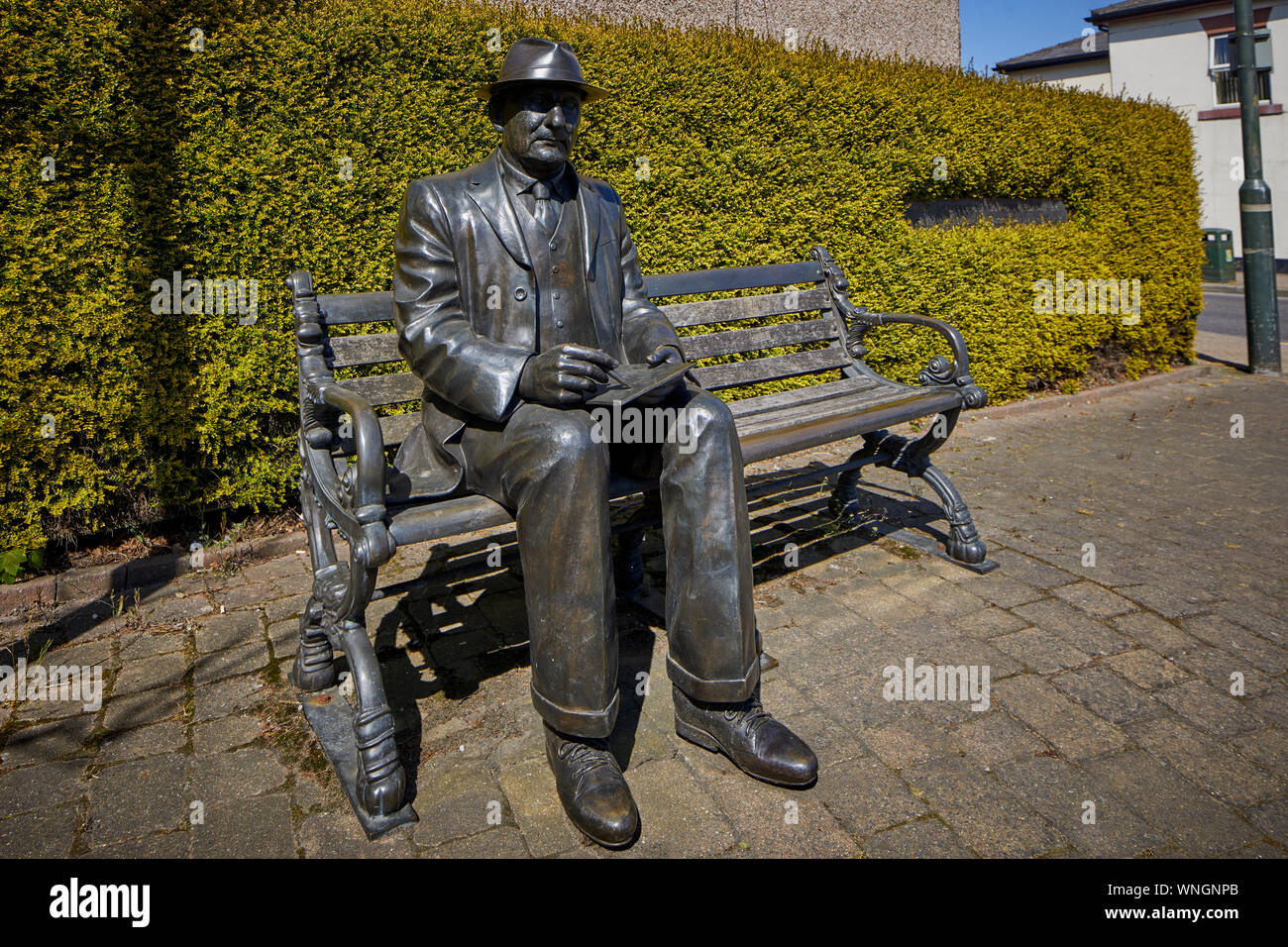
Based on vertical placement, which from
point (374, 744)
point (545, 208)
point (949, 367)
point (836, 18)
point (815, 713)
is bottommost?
point (815, 713)

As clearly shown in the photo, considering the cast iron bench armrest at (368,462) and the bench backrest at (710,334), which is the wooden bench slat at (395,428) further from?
the cast iron bench armrest at (368,462)

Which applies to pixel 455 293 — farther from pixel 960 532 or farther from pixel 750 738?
pixel 960 532

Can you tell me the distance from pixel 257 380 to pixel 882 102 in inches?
195

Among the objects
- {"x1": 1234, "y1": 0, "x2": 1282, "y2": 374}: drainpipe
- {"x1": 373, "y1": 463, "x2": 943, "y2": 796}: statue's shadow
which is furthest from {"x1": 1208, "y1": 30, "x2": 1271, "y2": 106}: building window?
{"x1": 373, "y1": 463, "x2": 943, "y2": 796}: statue's shadow

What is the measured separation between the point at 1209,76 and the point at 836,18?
15794 mm

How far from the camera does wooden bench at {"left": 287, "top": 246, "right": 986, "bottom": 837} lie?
8.25 feet

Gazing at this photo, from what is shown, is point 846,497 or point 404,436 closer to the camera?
point 404,436

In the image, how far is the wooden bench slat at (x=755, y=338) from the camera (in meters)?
4.14

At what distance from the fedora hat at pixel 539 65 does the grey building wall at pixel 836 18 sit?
21.9 feet

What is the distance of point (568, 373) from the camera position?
2568mm

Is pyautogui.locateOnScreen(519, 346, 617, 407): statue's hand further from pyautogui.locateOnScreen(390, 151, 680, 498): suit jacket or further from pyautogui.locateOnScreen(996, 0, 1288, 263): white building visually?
pyautogui.locateOnScreen(996, 0, 1288, 263): white building

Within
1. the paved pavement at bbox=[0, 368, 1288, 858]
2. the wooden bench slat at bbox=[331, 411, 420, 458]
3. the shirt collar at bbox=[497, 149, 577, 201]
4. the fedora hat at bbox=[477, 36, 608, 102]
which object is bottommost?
the paved pavement at bbox=[0, 368, 1288, 858]

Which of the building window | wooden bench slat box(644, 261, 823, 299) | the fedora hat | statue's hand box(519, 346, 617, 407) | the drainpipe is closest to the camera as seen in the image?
statue's hand box(519, 346, 617, 407)

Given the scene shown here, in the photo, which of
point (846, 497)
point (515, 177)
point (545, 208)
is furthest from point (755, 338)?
point (515, 177)
